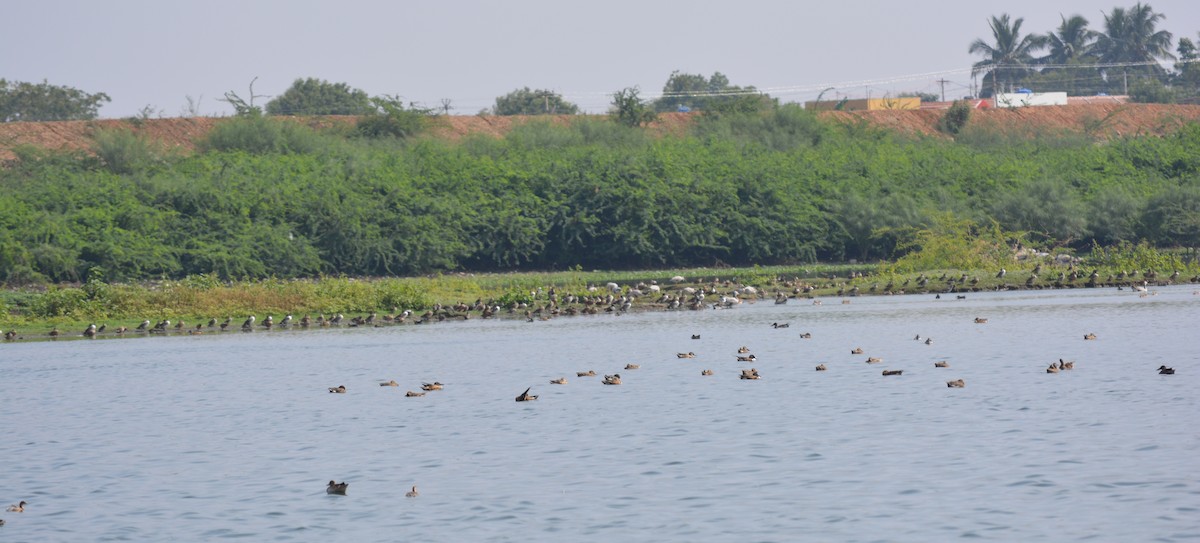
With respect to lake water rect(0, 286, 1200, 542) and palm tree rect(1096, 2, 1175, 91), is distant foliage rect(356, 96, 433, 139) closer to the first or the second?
lake water rect(0, 286, 1200, 542)

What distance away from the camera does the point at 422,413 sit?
22.9 meters

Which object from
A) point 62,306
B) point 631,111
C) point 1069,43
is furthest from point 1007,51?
point 62,306

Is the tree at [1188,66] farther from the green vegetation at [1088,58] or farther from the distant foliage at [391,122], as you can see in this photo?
the distant foliage at [391,122]

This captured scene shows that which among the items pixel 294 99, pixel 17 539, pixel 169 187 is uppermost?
pixel 294 99

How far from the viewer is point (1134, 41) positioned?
423ft

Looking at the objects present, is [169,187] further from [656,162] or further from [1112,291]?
[1112,291]

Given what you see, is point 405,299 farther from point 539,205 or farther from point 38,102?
point 38,102

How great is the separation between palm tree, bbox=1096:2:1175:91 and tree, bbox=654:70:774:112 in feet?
107

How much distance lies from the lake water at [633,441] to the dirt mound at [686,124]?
144 ft

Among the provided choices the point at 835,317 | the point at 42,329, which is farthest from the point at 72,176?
the point at 835,317

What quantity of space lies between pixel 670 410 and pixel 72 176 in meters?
44.6

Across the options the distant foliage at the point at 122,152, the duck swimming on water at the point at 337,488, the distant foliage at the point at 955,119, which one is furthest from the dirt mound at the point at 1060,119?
the duck swimming on water at the point at 337,488

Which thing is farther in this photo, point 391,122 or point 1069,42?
point 1069,42

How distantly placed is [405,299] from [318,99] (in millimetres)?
65680
